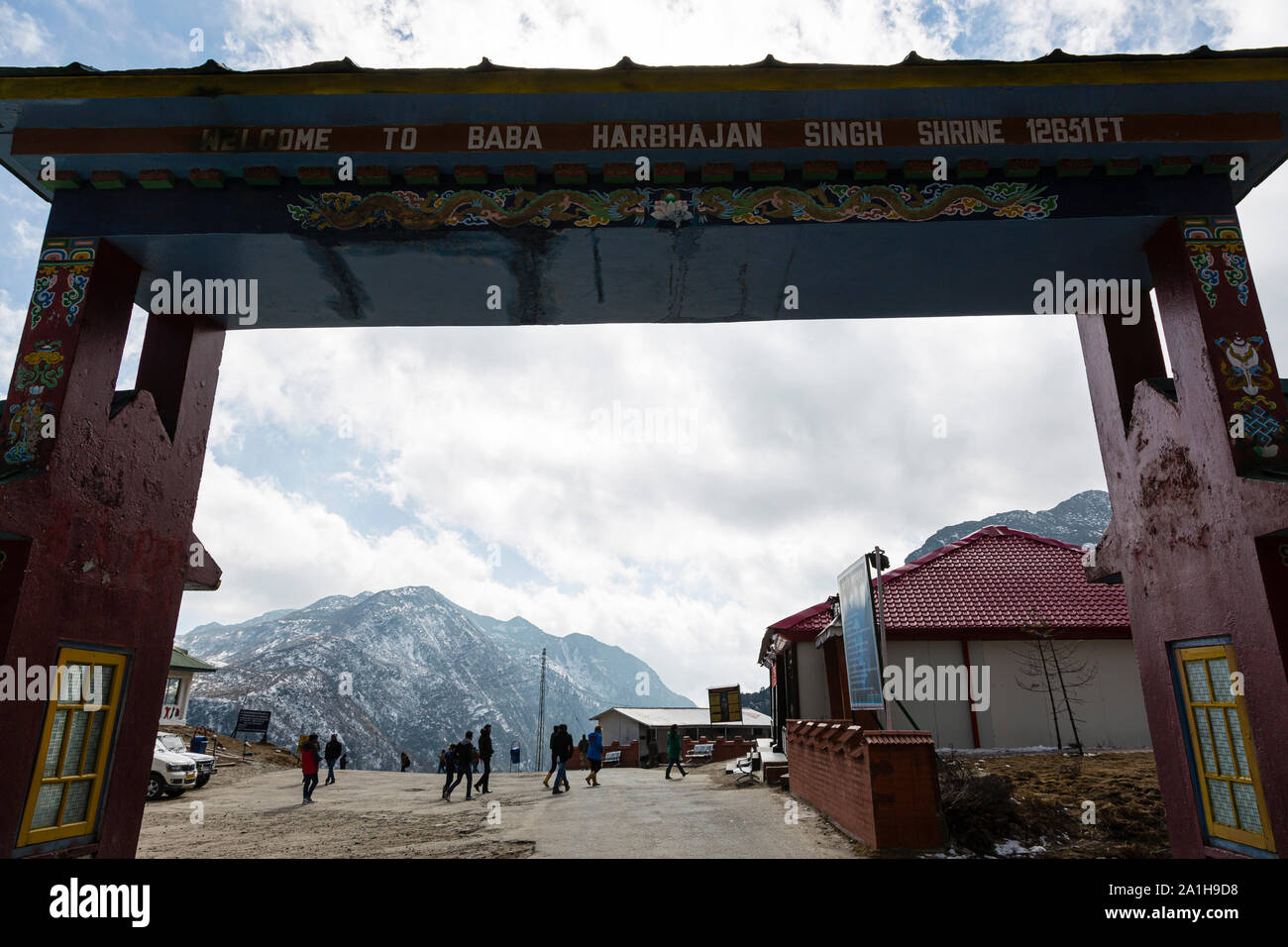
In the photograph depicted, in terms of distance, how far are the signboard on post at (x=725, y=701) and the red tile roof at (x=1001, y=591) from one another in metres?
19.9

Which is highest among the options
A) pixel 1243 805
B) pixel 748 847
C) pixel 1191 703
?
pixel 1191 703

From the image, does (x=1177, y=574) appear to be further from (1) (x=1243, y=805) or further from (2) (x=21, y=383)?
(2) (x=21, y=383)

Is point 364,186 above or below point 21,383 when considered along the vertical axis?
above

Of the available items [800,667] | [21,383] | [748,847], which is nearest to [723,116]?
[21,383]

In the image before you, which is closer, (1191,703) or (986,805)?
(1191,703)

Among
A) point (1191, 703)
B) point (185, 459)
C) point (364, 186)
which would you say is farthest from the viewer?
point (185, 459)

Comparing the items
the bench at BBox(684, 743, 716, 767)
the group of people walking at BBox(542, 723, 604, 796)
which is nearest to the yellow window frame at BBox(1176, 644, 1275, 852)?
the group of people walking at BBox(542, 723, 604, 796)

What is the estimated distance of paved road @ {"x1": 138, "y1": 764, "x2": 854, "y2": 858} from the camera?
8.66m

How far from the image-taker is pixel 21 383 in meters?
5.23

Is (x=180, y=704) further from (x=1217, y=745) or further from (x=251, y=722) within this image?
(x=1217, y=745)

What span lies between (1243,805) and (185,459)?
351 inches

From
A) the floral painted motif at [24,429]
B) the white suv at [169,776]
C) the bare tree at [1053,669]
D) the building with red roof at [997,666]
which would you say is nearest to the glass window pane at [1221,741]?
the building with red roof at [997,666]

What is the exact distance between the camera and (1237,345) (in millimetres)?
5207

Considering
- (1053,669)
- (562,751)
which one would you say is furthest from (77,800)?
(1053,669)
